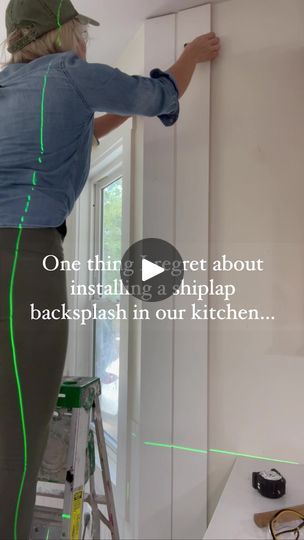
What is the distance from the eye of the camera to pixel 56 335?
743mm

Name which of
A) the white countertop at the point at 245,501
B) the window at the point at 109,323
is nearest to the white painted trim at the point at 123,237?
the window at the point at 109,323

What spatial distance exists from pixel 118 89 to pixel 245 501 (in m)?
0.91

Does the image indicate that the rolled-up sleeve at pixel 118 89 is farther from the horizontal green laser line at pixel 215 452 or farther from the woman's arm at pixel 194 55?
the horizontal green laser line at pixel 215 452

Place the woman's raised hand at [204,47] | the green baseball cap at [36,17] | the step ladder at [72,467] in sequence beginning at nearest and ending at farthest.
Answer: the green baseball cap at [36,17]
the step ladder at [72,467]
the woman's raised hand at [204,47]

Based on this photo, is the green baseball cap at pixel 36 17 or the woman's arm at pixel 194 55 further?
the woman's arm at pixel 194 55

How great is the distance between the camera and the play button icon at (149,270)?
1.15 m

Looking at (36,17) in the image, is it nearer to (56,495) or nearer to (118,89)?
(118,89)

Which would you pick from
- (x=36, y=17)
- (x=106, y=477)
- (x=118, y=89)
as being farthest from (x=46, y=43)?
(x=106, y=477)

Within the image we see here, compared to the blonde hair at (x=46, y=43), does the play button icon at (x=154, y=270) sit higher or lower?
lower

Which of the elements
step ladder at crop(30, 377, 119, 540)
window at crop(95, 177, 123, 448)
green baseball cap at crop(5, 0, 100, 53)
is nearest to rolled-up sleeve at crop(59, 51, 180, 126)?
green baseball cap at crop(5, 0, 100, 53)

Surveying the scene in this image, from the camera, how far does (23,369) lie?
698 mm

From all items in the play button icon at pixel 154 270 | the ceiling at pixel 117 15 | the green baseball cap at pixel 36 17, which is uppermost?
the ceiling at pixel 117 15

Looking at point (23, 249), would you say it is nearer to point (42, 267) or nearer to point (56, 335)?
point (42, 267)

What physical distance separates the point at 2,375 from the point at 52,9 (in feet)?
2.43
